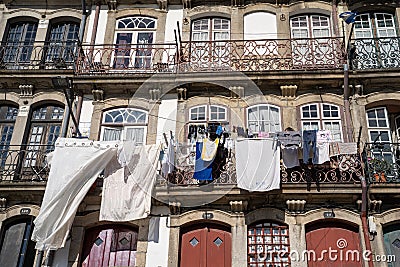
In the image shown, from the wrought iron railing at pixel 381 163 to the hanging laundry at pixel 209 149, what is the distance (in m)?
3.70

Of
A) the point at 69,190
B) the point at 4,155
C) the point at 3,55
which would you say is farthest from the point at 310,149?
the point at 3,55

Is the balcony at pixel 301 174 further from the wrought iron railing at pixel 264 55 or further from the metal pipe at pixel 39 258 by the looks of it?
the metal pipe at pixel 39 258

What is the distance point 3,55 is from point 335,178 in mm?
10288

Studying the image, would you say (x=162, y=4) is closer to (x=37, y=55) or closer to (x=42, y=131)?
(x=37, y=55)

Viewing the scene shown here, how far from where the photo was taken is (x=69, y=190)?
465 inches

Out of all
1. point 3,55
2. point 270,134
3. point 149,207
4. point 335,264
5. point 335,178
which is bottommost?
point 335,264

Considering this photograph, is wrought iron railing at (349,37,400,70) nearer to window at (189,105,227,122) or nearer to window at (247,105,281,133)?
window at (247,105,281,133)

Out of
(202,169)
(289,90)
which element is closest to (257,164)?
(202,169)

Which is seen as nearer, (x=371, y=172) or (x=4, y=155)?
(x=371, y=172)

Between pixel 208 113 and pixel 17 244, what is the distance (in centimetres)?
597

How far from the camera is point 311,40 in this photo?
48.0 ft

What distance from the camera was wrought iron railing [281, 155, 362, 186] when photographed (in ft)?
39.8

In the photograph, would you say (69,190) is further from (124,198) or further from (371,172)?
(371,172)

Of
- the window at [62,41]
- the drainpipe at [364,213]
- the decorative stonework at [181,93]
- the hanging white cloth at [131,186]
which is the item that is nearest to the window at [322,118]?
the drainpipe at [364,213]
